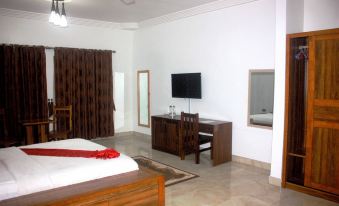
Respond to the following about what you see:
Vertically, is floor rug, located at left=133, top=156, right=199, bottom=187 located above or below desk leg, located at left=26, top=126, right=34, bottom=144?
below

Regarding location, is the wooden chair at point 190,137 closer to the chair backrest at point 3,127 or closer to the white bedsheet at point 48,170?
the white bedsheet at point 48,170

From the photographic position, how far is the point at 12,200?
2.21m

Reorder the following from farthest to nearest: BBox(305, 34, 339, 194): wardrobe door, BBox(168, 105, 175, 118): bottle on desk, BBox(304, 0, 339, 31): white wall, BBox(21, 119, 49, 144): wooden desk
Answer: BBox(168, 105, 175, 118): bottle on desk → BBox(21, 119, 49, 144): wooden desk → BBox(304, 0, 339, 31): white wall → BBox(305, 34, 339, 194): wardrobe door

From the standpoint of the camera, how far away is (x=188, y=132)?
4938 millimetres

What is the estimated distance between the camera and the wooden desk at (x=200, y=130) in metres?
4.71

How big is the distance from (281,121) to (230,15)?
7.02ft

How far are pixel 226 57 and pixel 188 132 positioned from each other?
148cm

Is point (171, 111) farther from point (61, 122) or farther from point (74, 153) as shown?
point (74, 153)

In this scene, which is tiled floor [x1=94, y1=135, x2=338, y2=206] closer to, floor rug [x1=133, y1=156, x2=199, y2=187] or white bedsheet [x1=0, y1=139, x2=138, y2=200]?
floor rug [x1=133, y1=156, x2=199, y2=187]

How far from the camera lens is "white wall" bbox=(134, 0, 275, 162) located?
4.50m

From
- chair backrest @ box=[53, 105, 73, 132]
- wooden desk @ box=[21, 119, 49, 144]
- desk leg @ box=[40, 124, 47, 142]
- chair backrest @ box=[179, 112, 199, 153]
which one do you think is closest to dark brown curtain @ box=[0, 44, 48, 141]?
chair backrest @ box=[53, 105, 73, 132]

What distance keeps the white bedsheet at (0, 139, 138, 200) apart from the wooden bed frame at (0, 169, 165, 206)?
0.19ft

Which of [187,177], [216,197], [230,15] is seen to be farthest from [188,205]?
[230,15]

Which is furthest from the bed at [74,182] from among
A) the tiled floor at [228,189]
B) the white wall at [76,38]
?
the white wall at [76,38]
